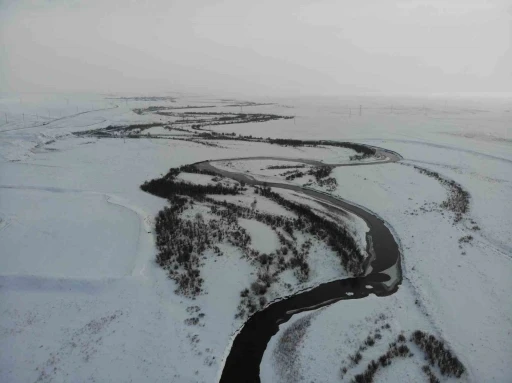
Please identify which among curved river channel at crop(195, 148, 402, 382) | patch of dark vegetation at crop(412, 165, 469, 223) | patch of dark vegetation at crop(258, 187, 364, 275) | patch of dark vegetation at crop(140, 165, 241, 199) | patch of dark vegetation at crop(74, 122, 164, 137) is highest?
patch of dark vegetation at crop(412, 165, 469, 223)

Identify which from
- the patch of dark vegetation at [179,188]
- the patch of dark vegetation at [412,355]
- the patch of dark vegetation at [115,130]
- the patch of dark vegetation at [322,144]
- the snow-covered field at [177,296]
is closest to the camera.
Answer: the patch of dark vegetation at [412,355]

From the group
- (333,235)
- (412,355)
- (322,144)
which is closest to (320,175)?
(333,235)

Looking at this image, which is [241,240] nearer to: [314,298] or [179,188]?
[314,298]

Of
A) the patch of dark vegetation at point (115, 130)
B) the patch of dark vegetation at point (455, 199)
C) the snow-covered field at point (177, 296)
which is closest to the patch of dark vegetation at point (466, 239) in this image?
the snow-covered field at point (177, 296)

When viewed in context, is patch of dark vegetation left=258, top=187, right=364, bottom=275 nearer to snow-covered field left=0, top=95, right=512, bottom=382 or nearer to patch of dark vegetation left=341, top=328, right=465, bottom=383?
snow-covered field left=0, top=95, right=512, bottom=382

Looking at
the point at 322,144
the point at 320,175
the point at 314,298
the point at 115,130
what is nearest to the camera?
the point at 314,298

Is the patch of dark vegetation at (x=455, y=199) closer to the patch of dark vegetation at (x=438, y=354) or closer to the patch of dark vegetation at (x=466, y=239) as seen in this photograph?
the patch of dark vegetation at (x=466, y=239)

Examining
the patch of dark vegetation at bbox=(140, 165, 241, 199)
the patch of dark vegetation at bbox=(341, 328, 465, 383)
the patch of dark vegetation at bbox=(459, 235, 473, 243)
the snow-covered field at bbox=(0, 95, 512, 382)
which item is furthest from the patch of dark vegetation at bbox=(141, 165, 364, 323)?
the patch of dark vegetation at bbox=(459, 235, 473, 243)
